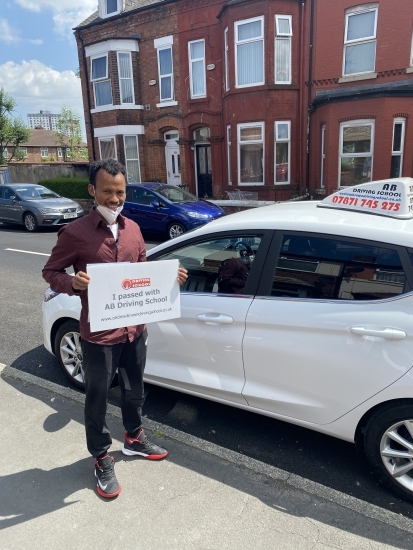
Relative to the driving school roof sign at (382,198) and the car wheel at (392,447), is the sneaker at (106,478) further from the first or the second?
the driving school roof sign at (382,198)

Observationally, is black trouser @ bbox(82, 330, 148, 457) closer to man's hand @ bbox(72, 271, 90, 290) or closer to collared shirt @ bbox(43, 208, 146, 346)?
collared shirt @ bbox(43, 208, 146, 346)

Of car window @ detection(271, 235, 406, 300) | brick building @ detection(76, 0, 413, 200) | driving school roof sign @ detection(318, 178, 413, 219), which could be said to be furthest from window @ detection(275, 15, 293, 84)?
car window @ detection(271, 235, 406, 300)

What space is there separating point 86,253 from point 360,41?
45.8 ft

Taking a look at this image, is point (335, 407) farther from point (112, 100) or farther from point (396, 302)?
point (112, 100)

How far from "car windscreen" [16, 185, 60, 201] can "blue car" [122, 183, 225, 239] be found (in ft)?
13.4

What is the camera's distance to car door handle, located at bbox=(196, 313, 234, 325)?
2.80 m

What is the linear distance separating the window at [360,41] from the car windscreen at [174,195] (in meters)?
6.76

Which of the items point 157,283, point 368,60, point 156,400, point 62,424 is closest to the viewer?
point 157,283

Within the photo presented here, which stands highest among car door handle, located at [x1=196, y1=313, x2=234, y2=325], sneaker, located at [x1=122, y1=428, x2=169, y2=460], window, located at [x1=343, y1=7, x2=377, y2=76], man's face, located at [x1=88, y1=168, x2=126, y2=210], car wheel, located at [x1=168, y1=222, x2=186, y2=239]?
window, located at [x1=343, y1=7, x2=377, y2=76]

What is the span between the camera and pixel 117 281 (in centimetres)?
233

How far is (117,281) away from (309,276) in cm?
119

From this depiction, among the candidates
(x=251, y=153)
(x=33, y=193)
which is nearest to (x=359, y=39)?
(x=251, y=153)

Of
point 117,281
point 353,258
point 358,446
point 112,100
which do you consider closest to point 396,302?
point 353,258

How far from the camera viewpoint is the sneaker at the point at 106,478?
2447 millimetres
